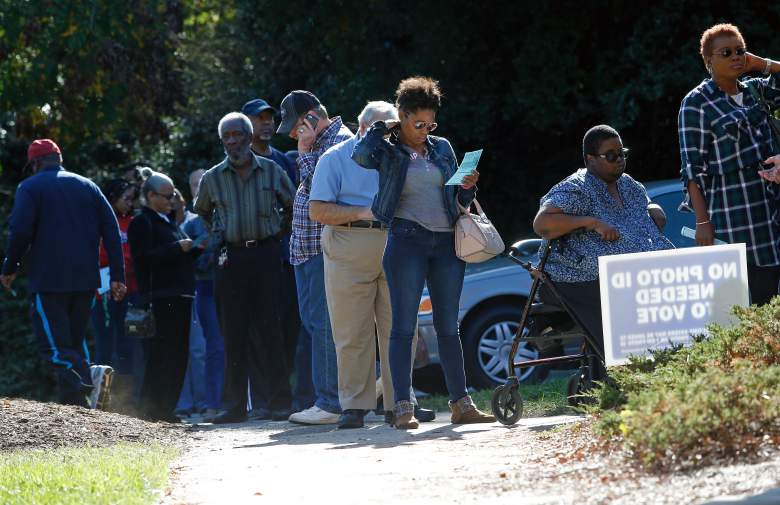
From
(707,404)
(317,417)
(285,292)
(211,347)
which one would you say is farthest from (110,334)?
(707,404)

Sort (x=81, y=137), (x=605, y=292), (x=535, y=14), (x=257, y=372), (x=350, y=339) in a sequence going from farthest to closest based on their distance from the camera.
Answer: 1. (x=81, y=137)
2. (x=535, y=14)
3. (x=257, y=372)
4. (x=350, y=339)
5. (x=605, y=292)

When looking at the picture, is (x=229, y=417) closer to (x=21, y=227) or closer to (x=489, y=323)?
(x=21, y=227)

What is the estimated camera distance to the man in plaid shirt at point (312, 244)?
1008 cm

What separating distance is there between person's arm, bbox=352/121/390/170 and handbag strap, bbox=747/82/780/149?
2.00 metres

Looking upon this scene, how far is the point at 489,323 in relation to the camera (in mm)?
12688

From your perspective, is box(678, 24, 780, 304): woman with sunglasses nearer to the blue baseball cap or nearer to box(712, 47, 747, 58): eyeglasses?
box(712, 47, 747, 58): eyeglasses

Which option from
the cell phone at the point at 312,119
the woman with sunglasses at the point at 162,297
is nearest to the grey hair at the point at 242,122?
the cell phone at the point at 312,119

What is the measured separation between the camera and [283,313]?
1144cm

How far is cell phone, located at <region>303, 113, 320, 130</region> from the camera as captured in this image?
10.3 m

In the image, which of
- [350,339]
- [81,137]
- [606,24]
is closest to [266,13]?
[81,137]

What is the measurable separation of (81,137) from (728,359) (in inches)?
543

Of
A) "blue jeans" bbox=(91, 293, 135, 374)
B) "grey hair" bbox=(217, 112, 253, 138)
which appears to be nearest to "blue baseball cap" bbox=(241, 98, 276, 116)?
"grey hair" bbox=(217, 112, 253, 138)

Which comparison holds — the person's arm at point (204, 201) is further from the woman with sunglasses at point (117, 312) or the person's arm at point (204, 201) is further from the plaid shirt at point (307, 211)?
the woman with sunglasses at point (117, 312)

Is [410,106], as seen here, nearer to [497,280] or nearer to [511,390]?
[511,390]
